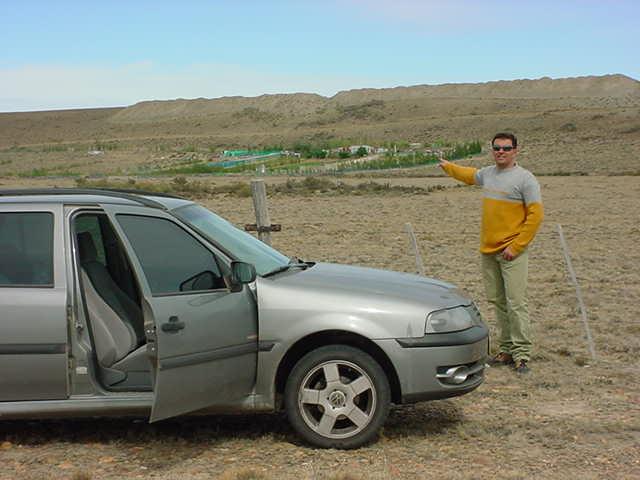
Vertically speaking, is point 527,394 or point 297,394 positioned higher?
point 297,394

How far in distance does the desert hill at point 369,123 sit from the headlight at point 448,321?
3840cm

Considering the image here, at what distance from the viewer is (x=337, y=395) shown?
5766 mm

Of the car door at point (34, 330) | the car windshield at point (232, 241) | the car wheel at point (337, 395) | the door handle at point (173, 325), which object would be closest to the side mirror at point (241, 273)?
the car windshield at point (232, 241)

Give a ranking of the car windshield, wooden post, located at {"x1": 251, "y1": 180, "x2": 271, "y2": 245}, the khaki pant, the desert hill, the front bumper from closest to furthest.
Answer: the front bumper, the car windshield, the khaki pant, wooden post, located at {"x1": 251, "y1": 180, "x2": 271, "y2": 245}, the desert hill

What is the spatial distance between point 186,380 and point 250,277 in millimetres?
732

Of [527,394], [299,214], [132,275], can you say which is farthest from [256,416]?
[299,214]

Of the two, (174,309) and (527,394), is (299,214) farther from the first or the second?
(174,309)

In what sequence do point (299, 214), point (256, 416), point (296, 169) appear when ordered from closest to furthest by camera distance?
point (256, 416) < point (299, 214) < point (296, 169)

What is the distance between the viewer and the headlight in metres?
5.84

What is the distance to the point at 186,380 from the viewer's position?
5402 mm

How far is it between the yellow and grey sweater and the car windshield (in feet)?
6.56

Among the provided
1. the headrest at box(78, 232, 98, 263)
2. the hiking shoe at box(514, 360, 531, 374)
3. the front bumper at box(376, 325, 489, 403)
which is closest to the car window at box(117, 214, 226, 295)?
the headrest at box(78, 232, 98, 263)

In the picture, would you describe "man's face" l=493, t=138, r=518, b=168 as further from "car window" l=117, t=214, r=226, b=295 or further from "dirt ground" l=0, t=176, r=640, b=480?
"car window" l=117, t=214, r=226, b=295

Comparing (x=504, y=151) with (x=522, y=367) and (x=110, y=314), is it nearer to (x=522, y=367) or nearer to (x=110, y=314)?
(x=522, y=367)
